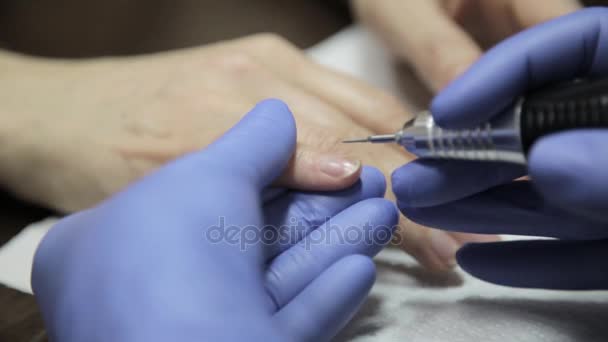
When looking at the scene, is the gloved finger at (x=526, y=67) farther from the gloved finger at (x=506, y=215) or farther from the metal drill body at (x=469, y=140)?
the gloved finger at (x=506, y=215)

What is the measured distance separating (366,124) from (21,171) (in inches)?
22.6

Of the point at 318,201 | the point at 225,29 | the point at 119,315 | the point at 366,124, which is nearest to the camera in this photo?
the point at 119,315

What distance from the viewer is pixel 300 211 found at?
0.58 meters

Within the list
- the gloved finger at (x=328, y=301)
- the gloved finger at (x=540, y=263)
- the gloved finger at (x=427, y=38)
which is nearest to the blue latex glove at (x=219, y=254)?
the gloved finger at (x=328, y=301)

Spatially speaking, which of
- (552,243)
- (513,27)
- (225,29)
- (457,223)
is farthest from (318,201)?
(225,29)

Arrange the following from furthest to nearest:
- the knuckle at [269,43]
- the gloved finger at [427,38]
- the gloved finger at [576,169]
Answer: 1. the knuckle at [269,43]
2. the gloved finger at [427,38]
3. the gloved finger at [576,169]

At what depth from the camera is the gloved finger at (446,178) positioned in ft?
1.77

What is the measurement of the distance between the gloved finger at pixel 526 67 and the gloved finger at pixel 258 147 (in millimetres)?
164

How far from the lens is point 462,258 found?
0.60 meters

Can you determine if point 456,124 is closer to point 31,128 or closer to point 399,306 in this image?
point 399,306

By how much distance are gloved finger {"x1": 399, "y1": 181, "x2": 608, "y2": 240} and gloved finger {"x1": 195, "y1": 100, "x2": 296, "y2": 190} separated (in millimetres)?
153

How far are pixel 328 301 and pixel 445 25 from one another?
0.55 metres

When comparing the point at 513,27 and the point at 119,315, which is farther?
the point at 513,27

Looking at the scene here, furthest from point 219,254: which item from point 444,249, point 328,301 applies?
point 444,249
